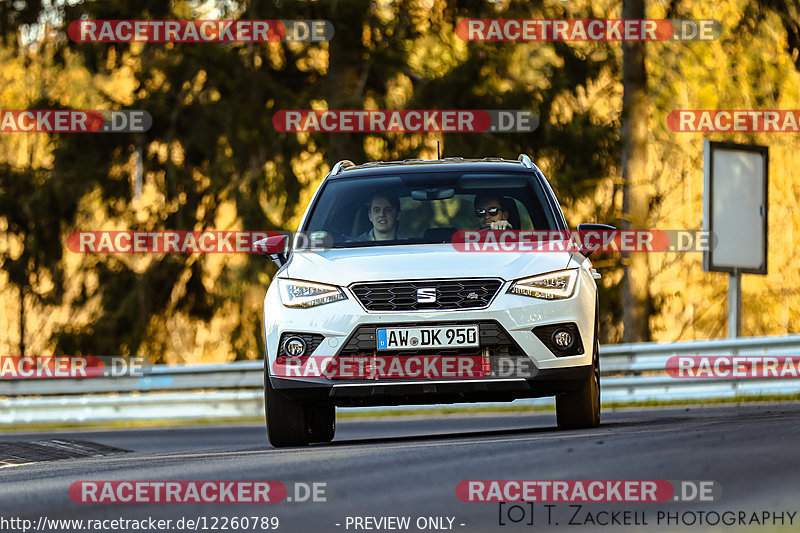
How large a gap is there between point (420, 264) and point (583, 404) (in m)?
1.50

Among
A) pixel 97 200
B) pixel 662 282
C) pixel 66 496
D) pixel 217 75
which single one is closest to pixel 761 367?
pixel 66 496

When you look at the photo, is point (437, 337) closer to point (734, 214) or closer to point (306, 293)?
point (306, 293)

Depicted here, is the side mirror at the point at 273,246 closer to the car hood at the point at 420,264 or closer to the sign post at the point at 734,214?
the car hood at the point at 420,264

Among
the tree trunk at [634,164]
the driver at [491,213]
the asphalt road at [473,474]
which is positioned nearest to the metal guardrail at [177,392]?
the tree trunk at [634,164]

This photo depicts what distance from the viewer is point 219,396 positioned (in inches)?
798

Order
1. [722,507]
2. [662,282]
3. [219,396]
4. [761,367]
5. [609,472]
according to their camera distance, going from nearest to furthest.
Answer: [722,507] → [609,472] → [761,367] → [219,396] → [662,282]

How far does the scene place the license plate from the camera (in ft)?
30.0

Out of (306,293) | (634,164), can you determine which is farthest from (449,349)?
(634,164)

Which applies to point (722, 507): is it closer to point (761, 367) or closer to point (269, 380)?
point (269, 380)

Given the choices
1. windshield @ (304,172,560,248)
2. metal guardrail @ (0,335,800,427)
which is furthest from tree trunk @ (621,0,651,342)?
windshield @ (304,172,560,248)

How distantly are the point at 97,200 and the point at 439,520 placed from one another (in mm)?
20894

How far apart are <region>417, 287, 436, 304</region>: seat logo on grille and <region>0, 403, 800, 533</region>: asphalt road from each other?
3.07 feet

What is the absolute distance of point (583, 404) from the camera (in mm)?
9820

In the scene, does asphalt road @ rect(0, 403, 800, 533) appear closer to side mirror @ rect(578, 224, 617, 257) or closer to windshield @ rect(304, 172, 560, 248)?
side mirror @ rect(578, 224, 617, 257)
